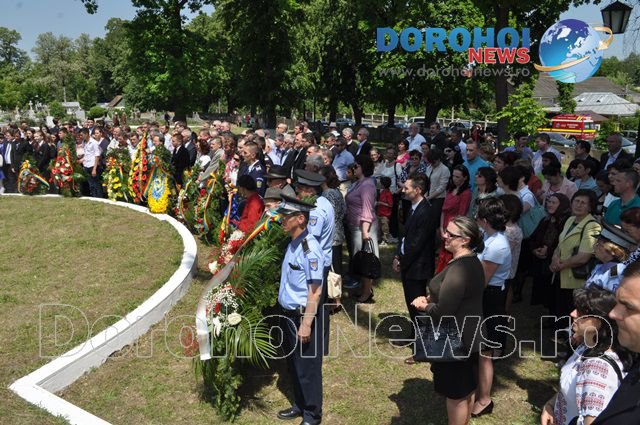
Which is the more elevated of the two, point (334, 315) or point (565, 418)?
point (565, 418)

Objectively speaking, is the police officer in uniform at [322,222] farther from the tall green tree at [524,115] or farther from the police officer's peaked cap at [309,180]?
the tall green tree at [524,115]

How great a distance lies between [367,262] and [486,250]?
2.38 meters

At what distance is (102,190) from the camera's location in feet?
41.6

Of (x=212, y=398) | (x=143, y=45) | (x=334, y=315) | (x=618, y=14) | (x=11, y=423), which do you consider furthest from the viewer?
(x=143, y=45)

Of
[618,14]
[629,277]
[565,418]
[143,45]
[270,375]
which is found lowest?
[270,375]

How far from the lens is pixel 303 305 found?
404 cm

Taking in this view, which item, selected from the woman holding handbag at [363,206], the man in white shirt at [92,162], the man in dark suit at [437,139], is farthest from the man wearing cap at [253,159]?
the man in white shirt at [92,162]

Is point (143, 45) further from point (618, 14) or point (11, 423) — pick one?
point (11, 423)

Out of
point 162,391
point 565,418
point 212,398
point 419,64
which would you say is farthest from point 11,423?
point 419,64

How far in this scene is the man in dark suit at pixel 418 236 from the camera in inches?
200

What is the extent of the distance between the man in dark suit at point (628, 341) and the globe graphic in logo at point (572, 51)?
37.0 feet

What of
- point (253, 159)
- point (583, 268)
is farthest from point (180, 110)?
point (583, 268)

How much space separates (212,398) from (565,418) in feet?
9.70

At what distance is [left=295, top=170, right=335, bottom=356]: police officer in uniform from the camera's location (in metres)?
4.25
